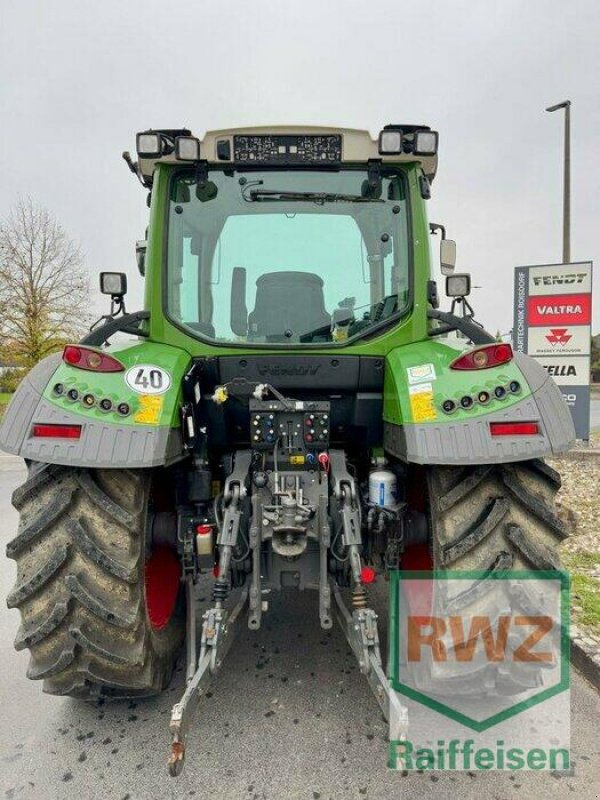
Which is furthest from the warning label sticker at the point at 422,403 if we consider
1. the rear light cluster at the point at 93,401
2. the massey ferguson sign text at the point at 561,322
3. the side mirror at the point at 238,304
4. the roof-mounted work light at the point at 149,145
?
the massey ferguson sign text at the point at 561,322

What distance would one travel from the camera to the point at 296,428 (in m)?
2.67

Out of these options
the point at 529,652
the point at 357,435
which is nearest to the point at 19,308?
the point at 357,435

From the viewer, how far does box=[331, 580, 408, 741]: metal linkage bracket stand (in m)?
1.70

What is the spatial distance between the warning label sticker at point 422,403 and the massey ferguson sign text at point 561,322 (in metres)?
7.39

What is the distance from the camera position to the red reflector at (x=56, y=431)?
2145 mm

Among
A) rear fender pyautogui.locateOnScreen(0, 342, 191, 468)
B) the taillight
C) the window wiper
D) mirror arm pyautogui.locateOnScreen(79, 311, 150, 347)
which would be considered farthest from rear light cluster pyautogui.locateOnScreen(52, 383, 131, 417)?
the taillight

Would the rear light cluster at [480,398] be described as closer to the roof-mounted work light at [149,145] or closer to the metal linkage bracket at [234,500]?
the metal linkage bracket at [234,500]

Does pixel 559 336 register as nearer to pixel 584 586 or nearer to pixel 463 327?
pixel 584 586

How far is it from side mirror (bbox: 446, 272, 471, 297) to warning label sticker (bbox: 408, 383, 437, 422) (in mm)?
845

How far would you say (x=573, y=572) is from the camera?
384 cm

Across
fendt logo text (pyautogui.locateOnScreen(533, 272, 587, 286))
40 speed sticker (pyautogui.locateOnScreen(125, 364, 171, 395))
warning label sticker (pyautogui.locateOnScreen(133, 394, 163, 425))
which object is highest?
fendt logo text (pyautogui.locateOnScreen(533, 272, 587, 286))

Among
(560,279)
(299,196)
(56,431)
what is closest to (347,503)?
(56,431)

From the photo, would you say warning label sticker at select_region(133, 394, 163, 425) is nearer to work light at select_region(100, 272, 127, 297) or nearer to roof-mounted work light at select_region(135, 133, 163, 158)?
work light at select_region(100, 272, 127, 297)

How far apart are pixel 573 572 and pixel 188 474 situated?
2938mm
